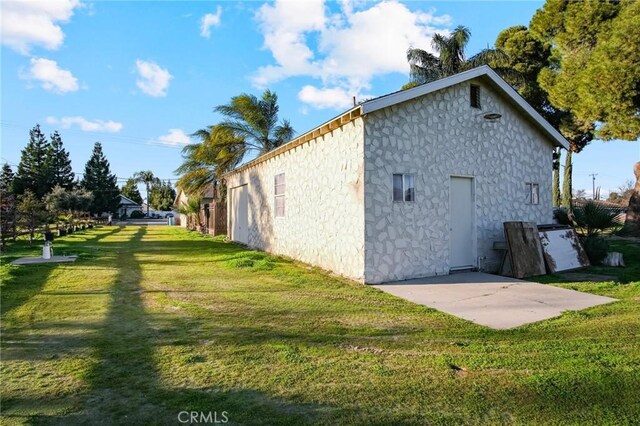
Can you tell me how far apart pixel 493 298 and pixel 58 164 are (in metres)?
64.8

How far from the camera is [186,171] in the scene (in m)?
27.5

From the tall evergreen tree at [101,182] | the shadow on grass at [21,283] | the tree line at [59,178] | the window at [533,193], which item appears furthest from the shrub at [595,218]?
the tall evergreen tree at [101,182]

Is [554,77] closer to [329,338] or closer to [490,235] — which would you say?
[490,235]

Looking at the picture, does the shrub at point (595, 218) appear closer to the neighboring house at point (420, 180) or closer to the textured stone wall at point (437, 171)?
the neighboring house at point (420, 180)

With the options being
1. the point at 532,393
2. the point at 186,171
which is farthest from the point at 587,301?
the point at 186,171

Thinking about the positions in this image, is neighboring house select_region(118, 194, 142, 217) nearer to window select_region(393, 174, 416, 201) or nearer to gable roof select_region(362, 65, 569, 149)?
window select_region(393, 174, 416, 201)

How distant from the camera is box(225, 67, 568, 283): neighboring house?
8359 mm

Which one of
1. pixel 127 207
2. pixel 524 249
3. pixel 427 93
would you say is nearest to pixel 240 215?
pixel 427 93

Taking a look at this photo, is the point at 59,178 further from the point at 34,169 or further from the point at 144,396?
the point at 144,396

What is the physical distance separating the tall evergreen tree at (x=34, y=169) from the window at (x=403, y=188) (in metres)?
58.5

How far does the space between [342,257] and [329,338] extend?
14.4ft

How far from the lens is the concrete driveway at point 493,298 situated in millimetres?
5855

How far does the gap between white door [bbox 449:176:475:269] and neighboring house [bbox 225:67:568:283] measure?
2 cm

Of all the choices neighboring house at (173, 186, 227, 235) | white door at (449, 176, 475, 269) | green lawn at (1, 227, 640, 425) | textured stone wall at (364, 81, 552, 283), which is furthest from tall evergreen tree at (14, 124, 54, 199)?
white door at (449, 176, 475, 269)
